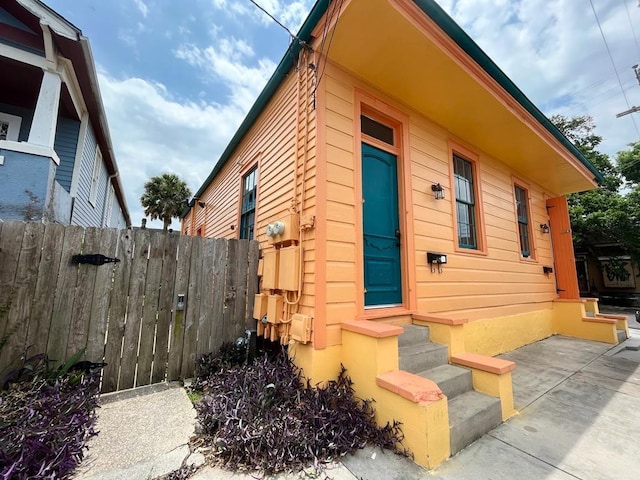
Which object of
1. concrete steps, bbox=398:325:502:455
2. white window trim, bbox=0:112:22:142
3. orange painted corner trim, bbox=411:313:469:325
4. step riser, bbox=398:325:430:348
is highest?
white window trim, bbox=0:112:22:142

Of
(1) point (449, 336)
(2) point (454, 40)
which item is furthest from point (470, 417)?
(2) point (454, 40)

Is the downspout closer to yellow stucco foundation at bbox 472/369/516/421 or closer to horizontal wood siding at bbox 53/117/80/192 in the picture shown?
yellow stucco foundation at bbox 472/369/516/421

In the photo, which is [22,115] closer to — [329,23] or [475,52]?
[329,23]

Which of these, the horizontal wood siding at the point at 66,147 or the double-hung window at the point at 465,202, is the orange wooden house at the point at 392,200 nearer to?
the double-hung window at the point at 465,202

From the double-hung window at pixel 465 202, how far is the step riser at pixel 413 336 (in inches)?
80.7

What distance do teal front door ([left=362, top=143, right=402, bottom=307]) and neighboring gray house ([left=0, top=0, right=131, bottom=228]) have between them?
178 inches

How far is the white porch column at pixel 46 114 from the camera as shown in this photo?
396 cm

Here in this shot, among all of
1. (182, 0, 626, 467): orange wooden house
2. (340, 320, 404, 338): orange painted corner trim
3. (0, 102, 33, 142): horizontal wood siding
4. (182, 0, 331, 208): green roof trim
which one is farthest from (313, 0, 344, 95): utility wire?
(0, 102, 33, 142): horizontal wood siding

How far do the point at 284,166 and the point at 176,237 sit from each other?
1675 millimetres

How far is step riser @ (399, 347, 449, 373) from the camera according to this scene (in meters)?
2.71

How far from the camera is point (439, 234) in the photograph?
4.01 m

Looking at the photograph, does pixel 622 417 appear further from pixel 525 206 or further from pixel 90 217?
pixel 90 217

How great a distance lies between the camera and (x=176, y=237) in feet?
10.1

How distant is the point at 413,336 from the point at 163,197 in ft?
61.9
